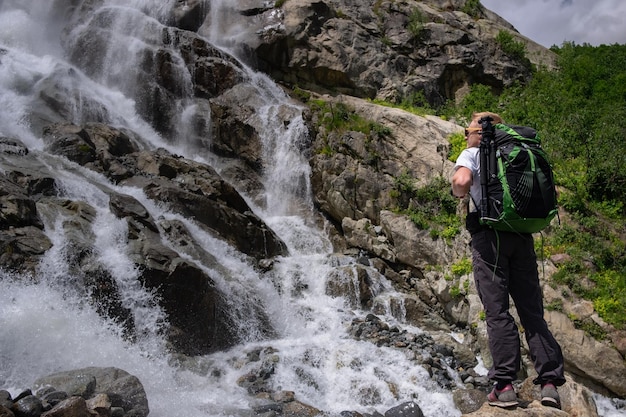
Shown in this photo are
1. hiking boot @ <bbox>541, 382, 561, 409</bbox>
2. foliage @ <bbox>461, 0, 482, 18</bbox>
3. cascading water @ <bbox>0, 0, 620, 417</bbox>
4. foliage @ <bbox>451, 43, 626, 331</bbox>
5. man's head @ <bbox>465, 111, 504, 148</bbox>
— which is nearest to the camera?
hiking boot @ <bbox>541, 382, 561, 409</bbox>

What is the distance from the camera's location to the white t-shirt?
3.89m

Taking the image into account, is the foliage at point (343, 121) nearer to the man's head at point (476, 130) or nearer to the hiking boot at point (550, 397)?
the man's head at point (476, 130)

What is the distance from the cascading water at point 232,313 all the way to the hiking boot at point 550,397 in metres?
4.63

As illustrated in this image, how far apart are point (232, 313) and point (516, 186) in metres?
→ 7.66

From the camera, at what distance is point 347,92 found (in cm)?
2128

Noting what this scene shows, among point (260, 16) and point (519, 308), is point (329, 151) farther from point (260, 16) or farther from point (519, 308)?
point (519, 308)

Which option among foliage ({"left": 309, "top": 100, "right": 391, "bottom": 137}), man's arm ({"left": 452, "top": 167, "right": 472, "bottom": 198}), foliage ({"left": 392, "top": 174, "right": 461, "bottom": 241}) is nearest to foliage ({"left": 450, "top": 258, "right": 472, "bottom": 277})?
foliage ({"left": 392, "top": 174, "right": 461, "bottom": 241})

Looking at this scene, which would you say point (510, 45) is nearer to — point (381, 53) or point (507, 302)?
point (381, 53)

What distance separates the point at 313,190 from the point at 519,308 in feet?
42.6

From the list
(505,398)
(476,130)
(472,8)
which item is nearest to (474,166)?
(476,130)

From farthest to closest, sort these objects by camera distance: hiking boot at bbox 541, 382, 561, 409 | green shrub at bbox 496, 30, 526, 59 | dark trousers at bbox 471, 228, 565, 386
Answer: green shrub at bbox 496, 30, 526, 59
dark trousers at bbox 471, 228, 565, 386
hiking boot at bbox 541, 382, 561, 409

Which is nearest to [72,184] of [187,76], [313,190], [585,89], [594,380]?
[313,190]

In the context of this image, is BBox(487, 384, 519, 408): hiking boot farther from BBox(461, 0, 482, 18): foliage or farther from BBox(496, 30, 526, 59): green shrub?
BBox(461, 0, 482, 18): foliage

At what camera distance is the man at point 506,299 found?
141 inches
